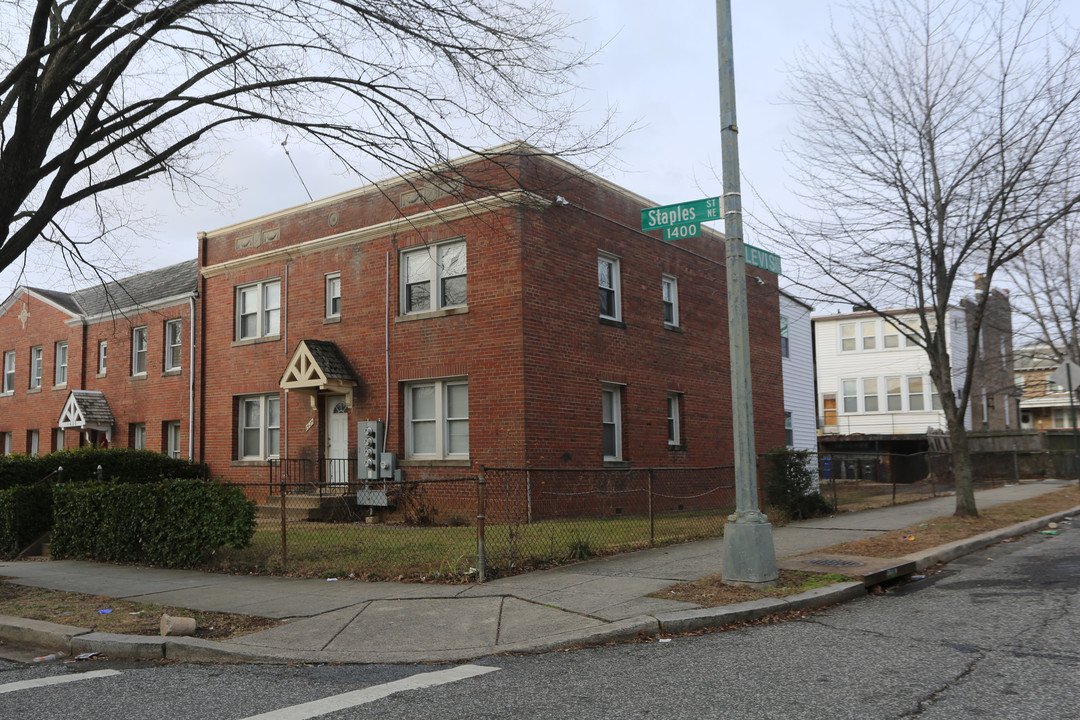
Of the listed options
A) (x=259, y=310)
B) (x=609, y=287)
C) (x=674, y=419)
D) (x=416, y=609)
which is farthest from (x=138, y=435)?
(x=416, y=609)

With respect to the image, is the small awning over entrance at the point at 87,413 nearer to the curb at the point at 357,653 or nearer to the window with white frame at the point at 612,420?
the window with white frame at the point at 612,420

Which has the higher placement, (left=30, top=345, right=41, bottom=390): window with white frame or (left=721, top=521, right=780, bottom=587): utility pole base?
(left=30, top=345, right=41, bottom=390): window with white frame

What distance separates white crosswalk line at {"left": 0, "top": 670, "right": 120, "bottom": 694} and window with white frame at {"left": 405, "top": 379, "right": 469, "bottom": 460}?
10850 mm

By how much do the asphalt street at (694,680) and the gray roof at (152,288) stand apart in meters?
19.1

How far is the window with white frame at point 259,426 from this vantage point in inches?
826

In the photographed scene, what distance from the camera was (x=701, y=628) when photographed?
24.1 ft

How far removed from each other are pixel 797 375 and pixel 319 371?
18.2 m

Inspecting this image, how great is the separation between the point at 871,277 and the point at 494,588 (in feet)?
28.7

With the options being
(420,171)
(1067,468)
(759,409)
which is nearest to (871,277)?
(420,171)

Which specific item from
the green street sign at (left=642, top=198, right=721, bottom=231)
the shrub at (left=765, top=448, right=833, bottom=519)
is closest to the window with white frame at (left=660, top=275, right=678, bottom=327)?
the shrub at (left=765, top=448, right=833, bottom=519)

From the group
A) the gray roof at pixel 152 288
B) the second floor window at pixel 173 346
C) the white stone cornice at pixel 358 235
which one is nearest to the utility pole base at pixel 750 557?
the white stone cornice at pixel 358 235

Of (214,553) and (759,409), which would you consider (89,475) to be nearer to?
(214,553)

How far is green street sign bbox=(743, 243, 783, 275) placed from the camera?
31.6ft

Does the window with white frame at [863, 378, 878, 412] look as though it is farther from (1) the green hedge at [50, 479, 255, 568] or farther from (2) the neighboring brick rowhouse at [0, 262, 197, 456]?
(1) the green hedge at [50, 479, 255, 568]
